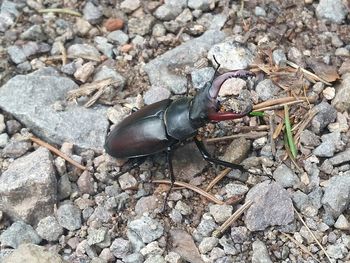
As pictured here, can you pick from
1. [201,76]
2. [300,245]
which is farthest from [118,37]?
[300,245]

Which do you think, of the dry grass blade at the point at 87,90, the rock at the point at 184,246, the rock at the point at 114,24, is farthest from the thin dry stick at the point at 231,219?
the rock at the point at 114,24

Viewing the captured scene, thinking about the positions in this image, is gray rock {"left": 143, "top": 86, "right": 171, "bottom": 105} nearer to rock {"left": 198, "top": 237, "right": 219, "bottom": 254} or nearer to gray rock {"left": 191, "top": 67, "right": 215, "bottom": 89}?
gray rock {"left": 191, "top": 67, "right": 215, "bottom": 89}

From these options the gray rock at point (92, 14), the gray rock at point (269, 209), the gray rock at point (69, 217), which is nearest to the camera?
the gray rock at point (269, 209)

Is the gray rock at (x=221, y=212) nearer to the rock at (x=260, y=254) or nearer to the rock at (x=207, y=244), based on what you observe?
the rock at (x=207, y=244)

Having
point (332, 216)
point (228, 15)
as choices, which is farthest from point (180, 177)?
point (228, 15)

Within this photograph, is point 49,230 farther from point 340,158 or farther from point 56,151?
point 340,158

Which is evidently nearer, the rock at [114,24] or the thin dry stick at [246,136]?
the thin dry stick at [246,136]
